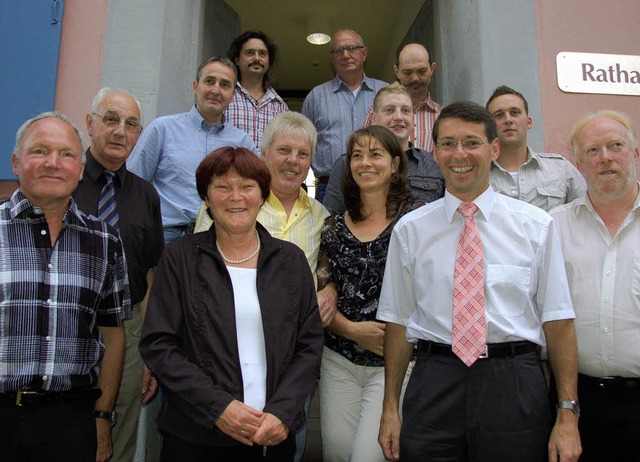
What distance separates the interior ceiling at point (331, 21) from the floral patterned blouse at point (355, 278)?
440cm

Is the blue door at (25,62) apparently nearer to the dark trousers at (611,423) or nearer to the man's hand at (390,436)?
the man's hand at (390,436)

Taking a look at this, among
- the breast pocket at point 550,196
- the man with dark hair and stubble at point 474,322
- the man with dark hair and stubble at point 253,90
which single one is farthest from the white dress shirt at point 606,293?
the man with dark hair and stubble at point 253,90

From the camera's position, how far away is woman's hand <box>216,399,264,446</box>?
1819 millimetres

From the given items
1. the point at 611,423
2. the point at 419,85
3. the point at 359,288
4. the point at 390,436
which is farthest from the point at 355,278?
the point at 419,85

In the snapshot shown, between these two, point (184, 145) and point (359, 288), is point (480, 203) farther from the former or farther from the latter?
point (184, 145)

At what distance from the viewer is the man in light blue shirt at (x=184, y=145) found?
3215 mm

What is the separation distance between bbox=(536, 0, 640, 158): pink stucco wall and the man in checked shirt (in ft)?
10.7

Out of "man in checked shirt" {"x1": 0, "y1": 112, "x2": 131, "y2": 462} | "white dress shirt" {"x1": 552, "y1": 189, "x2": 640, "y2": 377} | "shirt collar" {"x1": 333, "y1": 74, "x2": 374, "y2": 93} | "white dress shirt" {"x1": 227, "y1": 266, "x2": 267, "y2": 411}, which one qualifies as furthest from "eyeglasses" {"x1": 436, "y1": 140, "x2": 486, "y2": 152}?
"shirt collar" {"x1": 333, "y1": 74, "x2": 374, "y2": 93}

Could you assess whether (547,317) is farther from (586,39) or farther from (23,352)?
(586,39)

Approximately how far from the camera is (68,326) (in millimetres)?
2006

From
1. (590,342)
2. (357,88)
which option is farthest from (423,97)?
(590,342)

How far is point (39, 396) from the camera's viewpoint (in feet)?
6.25

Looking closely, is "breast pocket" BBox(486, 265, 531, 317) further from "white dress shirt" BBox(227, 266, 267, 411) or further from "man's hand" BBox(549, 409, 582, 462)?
"white dress shirt" BBox(227, 266, 267, 411)

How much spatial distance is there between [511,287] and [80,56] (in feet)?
11.6
